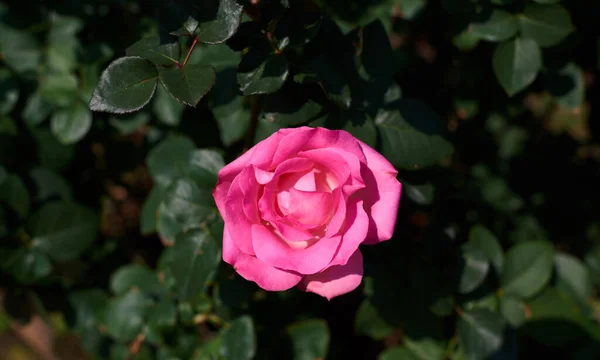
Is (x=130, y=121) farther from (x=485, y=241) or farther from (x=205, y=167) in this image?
(x=485, y=241)

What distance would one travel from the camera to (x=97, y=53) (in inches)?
56.1

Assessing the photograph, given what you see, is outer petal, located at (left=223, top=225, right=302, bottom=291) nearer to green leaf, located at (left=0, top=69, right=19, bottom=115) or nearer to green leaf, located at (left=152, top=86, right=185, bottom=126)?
green leaf, located at (left=152, top=86, right=185, bottom=126)

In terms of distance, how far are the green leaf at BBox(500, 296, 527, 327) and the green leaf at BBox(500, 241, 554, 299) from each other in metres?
0.02

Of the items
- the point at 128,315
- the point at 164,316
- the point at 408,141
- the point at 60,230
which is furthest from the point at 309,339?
the point at 60,230

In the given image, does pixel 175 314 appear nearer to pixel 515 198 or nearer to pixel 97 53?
pixel 97 53

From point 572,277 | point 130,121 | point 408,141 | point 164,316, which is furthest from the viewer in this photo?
point 572,277

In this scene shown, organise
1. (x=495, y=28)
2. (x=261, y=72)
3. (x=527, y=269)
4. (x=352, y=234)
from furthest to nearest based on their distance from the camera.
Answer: (x=527, y=269) → (x=495, y=28) → (x=261, y=72) → (x=352, y=234)

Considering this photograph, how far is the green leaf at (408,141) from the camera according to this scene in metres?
0.97

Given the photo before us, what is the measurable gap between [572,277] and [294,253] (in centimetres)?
119

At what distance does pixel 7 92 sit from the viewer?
149cm

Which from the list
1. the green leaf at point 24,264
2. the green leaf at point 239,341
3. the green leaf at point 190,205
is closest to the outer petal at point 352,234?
the green leaf at point 190,205

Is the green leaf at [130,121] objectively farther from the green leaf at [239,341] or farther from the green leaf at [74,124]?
the green leaf at [239,341]

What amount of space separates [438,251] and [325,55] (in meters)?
0.50

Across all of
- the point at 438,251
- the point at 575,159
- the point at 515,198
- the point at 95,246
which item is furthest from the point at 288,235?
the point at 575,159
